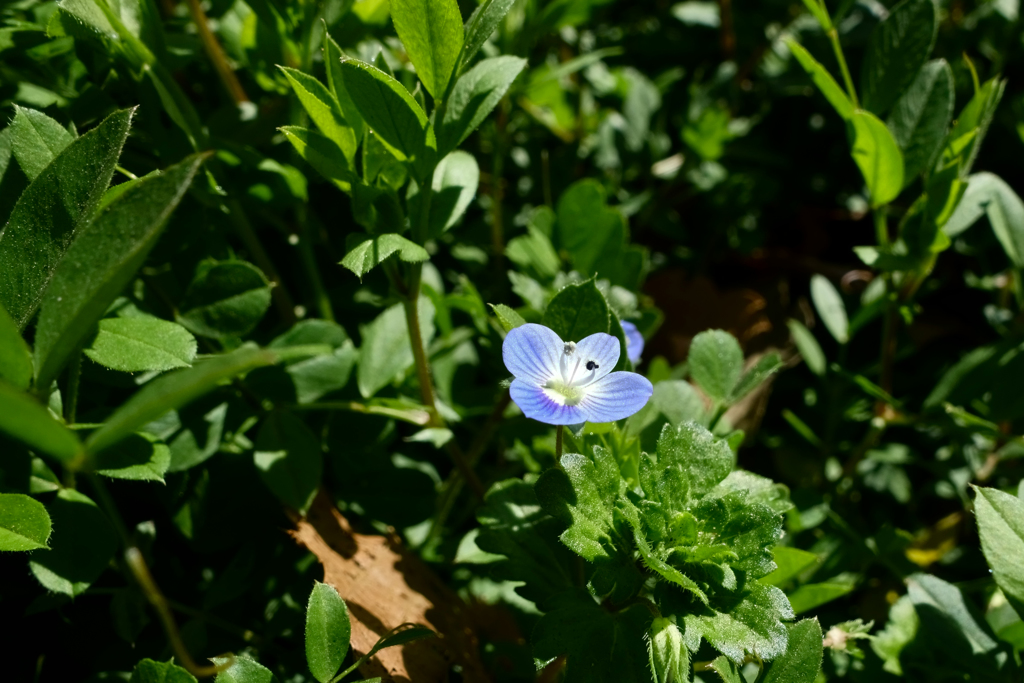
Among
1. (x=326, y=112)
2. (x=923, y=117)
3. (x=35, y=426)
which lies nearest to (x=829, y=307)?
(x=923, y=117)

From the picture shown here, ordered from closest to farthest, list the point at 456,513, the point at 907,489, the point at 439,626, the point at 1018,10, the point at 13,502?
the point at 13,502 → the point at 439,626 → the point at 456,513 → the point at 907,489 → the point at 1018,10

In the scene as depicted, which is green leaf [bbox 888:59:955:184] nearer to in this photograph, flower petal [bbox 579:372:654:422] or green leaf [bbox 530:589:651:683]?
flower petal [bbox 579:372:654:422]

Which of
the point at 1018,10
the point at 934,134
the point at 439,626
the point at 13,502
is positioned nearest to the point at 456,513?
the point at 439,626

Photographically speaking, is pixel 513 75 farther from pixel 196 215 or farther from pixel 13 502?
pixel 13 502

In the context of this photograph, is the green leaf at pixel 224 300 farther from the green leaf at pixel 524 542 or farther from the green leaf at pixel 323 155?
the green leaf at pixel 524 542

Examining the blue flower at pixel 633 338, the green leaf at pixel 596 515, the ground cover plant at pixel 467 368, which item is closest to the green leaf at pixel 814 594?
the ground cover plant at pixel 467 368
